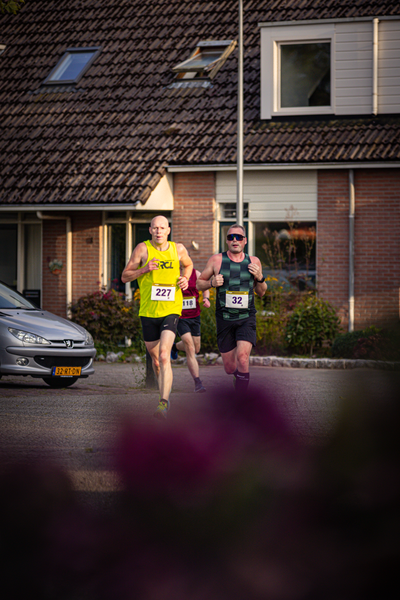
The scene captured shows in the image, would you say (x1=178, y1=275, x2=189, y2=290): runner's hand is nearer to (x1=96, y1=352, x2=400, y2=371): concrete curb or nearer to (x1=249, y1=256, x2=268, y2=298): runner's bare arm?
(x1=249, y1=256, x2=268, y2=298): runner's bare arm

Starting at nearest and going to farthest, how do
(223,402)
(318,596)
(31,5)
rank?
(318,596), (223,402), (31,5)

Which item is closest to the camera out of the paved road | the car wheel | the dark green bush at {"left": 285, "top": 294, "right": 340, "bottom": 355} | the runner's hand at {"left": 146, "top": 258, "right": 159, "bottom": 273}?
the paved road

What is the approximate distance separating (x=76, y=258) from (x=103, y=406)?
11.8m

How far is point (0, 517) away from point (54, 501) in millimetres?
158

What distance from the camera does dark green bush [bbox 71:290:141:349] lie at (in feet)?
52.4

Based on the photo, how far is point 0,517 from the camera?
6.21 feet

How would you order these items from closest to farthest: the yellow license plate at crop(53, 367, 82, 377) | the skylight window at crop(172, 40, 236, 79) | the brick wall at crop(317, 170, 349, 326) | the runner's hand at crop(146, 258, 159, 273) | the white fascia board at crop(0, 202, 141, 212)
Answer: the runner's hand at crop(146, 258, 159, 273) < the yellow license plate at crop(53, 367, 82, 377) < the white fascia board at crop(0, 202, 141, 212) < the brick wall at crop(317, 170, 349, 326) < the skylight window at crop(172, 40, 236, 79)

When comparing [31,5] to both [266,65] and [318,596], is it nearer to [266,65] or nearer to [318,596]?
[266,65]

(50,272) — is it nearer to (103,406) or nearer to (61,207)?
(61,207)

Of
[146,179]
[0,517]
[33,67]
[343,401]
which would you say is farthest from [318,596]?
[33,67]

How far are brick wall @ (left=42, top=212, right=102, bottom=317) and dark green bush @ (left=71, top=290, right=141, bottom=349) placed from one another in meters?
1.21

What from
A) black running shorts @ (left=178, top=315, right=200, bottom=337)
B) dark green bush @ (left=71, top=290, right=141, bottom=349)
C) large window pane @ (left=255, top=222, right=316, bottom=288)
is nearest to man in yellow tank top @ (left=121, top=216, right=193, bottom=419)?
black running shorts @ (left=178, top=315, right=200, bottom=337)

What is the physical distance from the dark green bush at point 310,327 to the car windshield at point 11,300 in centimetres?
519

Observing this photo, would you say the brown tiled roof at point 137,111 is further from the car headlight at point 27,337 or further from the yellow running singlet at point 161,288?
the yellow running singlet at point 161,288
